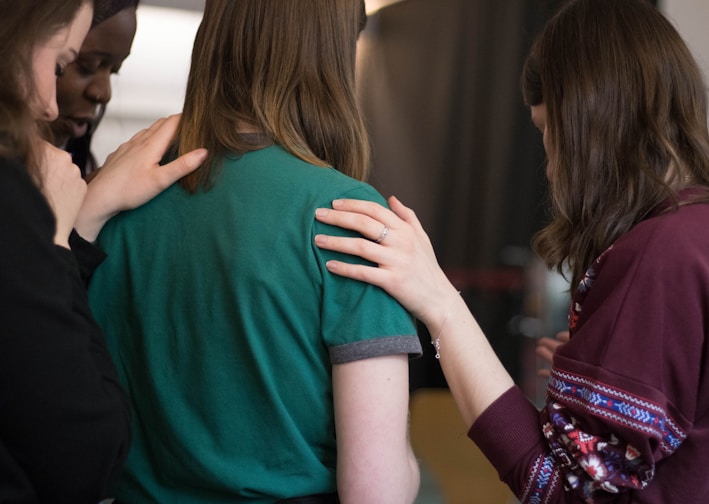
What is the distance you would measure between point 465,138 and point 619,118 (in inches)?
71.7

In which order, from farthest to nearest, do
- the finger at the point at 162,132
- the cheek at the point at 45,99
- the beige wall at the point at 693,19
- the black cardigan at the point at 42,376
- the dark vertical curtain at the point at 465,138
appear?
the dark vertical curtain at the point at 465,138, the beige wall at the point at 693,19, the finger at the point at 162,132, the cheek at the point at 45,99, the black cardigan at the point at 42,376

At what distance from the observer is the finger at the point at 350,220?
930 millimetres

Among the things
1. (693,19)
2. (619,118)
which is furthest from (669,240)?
(693,19)

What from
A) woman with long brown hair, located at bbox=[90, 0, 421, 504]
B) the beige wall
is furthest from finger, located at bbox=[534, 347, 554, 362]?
the beige wall

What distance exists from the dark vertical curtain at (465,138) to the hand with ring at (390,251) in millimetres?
1748

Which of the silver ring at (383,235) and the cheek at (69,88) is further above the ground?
the cheek at (69,88)

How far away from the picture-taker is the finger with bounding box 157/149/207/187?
1002 mm

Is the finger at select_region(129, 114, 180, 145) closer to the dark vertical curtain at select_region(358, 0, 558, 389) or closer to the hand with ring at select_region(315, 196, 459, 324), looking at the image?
the hand with ring at select_region(315, 196, 459, 324)

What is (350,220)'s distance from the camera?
934 mm

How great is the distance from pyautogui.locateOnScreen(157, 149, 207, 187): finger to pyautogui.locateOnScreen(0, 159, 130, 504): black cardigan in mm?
243

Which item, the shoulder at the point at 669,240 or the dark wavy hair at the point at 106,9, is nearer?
the shoulder at the point at 669,240

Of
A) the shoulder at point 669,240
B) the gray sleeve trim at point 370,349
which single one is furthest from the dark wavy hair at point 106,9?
the shoulder at point 669,240

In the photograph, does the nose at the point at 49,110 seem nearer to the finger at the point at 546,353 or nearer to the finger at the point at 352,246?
the finger at the point at 352,246

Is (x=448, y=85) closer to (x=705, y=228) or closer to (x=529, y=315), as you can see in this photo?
(x=529, y=315)
